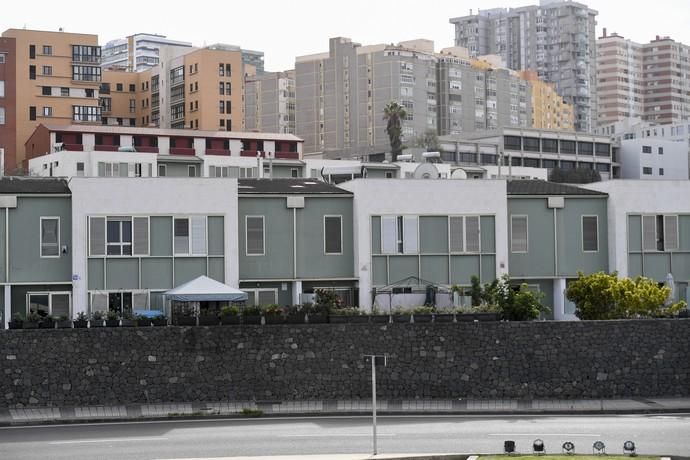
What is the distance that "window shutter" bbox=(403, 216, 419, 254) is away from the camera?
159ft

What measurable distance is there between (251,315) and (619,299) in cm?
1243

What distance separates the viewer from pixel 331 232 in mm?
48594

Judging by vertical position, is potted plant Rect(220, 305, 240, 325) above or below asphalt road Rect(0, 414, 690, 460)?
above

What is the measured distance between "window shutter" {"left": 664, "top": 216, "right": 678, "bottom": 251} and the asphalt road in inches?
587

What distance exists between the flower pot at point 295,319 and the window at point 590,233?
1583 cm

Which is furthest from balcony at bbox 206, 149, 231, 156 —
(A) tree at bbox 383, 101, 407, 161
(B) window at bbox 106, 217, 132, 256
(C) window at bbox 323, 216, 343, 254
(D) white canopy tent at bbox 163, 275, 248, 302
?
(D) white canopy tent at bbox 163, 275, 248, 302

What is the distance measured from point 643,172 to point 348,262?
11022 centimetres

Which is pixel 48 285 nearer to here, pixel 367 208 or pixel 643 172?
pixel 367 208

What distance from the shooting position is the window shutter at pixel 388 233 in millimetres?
48281

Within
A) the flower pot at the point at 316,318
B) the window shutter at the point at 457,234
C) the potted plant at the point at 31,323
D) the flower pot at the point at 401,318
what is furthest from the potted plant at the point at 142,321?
the window shutter at the point at 457,234

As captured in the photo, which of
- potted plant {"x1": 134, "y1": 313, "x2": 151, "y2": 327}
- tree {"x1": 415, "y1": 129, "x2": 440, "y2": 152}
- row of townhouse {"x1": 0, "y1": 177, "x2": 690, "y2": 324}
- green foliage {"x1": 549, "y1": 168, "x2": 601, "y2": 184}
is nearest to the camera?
potted plant {"x1": 134, "y1": 313, "x2": 151, "y2": 327}

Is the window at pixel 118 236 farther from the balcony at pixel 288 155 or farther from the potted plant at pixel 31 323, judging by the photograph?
the balcony at pixel 288 155

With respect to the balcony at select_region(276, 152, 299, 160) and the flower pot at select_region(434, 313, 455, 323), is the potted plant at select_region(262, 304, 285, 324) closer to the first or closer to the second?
the flower pot at select_region(434, 313, 455, 323)

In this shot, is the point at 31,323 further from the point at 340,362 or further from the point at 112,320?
the point at 340,362
